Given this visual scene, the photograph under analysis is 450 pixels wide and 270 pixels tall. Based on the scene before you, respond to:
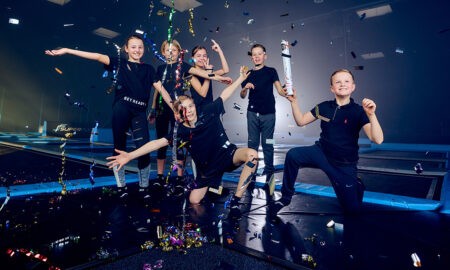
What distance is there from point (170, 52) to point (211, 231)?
7.38ft

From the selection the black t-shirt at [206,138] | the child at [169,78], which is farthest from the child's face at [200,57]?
the black t-shirt at [206,138]

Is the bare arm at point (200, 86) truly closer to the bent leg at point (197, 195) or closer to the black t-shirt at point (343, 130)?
the bent leg at point (197, 195)

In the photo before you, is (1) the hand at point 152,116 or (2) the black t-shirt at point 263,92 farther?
(2) the black t-shirt at point 263,92

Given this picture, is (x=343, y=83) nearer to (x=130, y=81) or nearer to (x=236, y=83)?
(x=236, y=83)

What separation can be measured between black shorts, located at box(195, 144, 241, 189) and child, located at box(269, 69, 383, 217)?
1.88 ft

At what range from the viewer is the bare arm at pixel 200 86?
319 centimetres

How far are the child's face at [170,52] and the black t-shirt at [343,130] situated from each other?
1.92 metres

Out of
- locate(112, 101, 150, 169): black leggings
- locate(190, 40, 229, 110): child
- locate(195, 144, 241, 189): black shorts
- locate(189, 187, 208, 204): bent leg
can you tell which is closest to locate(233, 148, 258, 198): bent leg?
locate(195, 144, 241, 189): black shorts

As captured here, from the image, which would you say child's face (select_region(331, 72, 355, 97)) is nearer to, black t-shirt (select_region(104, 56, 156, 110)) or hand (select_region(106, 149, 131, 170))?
hand (select_region(106, 149, 131, 170))

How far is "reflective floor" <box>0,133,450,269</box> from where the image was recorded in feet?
4.52

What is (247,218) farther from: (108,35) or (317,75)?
(317,75)

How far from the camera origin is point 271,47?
1398 cm

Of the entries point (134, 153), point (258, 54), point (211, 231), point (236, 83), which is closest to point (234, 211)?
point (211, 231)

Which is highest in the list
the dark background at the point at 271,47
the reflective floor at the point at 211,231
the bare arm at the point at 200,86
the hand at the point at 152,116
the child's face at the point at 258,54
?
the dark background at the point at 271,47
